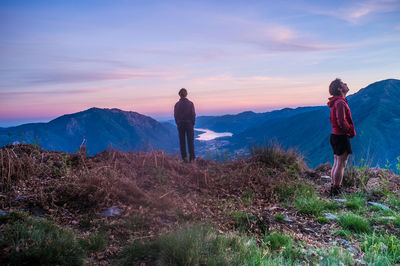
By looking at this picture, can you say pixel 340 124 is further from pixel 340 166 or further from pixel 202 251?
pixel 202 251

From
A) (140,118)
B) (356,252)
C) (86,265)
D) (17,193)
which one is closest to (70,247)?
(86,265)

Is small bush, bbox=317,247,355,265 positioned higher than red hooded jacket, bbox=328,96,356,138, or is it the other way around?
red hooded jacket, bbox=328,96,356,138

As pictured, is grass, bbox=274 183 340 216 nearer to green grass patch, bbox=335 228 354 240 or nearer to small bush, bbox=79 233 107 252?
green grass patch, bbox=335 228 354 240

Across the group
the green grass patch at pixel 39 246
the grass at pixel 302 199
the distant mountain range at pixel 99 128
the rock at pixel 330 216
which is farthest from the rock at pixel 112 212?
the distant mountain range at pixel 99 128

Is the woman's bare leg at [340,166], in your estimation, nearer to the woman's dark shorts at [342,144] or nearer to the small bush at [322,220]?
the woman's dark shorts at [342,144]

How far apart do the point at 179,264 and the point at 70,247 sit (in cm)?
126

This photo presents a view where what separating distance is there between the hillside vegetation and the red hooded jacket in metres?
1.68

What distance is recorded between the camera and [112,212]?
4.42 meters

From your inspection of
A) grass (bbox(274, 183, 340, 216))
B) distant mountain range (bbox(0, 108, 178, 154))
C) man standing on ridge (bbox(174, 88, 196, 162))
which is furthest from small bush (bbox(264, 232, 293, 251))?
distant mountain range (bbox(0, 108, 178, 154))

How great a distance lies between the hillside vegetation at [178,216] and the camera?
2.92 meters

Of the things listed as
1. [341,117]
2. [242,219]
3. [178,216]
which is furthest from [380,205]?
[178,216]

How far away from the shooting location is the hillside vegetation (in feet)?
9.58

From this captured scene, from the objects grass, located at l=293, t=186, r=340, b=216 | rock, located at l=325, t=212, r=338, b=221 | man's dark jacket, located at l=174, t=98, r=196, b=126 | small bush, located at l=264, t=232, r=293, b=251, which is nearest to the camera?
small bush, located at l=264, t=232, r=293, b=251

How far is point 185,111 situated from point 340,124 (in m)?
5.57
